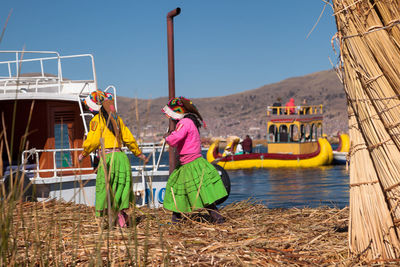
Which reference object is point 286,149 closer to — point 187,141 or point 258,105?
point 187,141

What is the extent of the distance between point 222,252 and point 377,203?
1.18m

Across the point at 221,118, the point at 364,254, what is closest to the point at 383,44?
the point at 364,254

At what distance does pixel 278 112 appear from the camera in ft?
105

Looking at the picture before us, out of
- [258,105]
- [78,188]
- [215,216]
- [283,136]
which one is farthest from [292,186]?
[258,105]

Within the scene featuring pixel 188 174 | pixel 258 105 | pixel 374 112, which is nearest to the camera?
pixel 374 112

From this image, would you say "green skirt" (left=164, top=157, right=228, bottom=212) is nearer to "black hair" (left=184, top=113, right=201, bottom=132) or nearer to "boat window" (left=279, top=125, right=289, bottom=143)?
"black hair" (left=184, top=113, right=201, bottom=132)

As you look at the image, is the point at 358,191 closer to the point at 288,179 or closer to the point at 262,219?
the point at 262,219

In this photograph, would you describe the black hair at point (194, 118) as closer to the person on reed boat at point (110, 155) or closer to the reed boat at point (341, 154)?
the person on reed boat at point (110, 155)

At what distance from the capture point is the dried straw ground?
3166 millimetres

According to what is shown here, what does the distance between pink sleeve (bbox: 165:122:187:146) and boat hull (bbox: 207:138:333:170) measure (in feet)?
78.3

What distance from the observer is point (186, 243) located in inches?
159

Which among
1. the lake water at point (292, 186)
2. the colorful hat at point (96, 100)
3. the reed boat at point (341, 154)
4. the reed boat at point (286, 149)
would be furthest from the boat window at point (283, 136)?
the colorful hat at point (96, 100)

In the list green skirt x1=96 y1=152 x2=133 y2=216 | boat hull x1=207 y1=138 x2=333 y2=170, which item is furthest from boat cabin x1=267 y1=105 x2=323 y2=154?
green skirt x1=96 y1=152 x2=133 y2=216

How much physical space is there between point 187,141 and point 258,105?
153 meters
